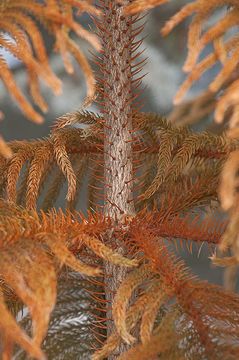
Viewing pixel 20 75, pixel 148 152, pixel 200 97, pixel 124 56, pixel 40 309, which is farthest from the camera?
pixel 20 75

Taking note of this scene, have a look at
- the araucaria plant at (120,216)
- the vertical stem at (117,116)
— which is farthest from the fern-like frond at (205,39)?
the vertical stem at (117,116)

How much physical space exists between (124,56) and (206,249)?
0.62 meters

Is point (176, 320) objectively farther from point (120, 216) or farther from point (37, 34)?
point (37, 34)

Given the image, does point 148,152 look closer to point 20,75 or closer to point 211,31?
point 211,31

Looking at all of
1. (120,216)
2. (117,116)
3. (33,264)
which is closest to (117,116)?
(117,116)

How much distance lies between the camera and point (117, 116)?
0.56 m

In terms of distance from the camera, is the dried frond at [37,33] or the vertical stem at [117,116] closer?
the dried frond at [37,33]

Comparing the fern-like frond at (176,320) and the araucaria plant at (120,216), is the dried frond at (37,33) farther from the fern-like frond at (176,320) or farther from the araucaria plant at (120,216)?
the fern-like frond at (176,320)

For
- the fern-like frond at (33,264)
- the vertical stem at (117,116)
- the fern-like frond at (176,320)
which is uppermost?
the vertical stem at (117,116)

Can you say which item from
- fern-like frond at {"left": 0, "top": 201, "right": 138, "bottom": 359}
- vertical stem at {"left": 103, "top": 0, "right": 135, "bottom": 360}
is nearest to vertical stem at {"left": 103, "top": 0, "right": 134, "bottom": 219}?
vertical stem at {"left": 103, "top": 0, "right": 135, "bottom": 360}

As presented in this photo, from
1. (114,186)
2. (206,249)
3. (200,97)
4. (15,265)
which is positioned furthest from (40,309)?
(206,249)

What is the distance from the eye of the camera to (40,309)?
33 cm

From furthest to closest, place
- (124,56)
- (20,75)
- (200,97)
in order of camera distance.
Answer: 1. (20,75)
2. (200,97)
3. (124,56)

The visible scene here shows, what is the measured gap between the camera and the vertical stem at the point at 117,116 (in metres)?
0.55
